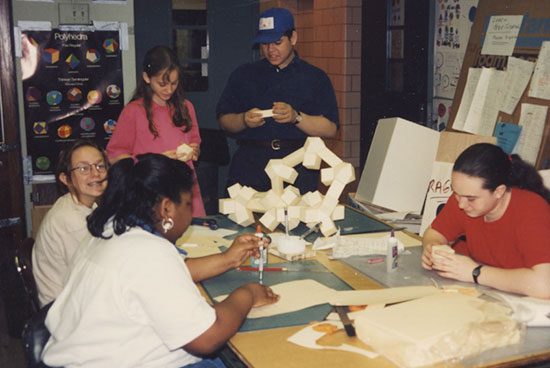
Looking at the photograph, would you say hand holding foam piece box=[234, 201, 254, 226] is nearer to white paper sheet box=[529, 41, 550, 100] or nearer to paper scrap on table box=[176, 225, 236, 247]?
paper scrap on table box=[176, 225, 236, 247]

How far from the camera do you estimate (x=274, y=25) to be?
3695 mm

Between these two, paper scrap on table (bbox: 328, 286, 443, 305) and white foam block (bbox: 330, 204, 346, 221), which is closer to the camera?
paper scrap on table (bbox: 328, 286, 443, 305)

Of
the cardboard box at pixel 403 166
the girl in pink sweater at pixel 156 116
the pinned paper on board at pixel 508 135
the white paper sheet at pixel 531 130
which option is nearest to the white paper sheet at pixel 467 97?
the pinned paper on board at pixel 508 135

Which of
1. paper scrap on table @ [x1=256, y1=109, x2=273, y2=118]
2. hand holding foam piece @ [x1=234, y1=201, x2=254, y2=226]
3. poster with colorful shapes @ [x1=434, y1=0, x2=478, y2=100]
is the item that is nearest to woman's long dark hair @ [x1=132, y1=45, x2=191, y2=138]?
paper scrap on table @ [x1=256, y1=109, x2=273, y2=118]

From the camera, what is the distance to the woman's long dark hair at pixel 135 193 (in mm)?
1948

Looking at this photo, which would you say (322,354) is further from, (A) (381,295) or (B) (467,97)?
(B) (467,97)

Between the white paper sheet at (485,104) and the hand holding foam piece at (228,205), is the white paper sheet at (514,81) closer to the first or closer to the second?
the white paper sheet at (485,104)

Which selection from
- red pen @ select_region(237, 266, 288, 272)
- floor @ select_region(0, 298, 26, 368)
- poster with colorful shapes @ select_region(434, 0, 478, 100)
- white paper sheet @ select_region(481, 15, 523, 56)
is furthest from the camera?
poster with colorful shapes @ select_region(434, 0, 478, 100)

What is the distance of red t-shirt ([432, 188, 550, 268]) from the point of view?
7.48ft

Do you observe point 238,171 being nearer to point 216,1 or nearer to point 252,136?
point 252,136

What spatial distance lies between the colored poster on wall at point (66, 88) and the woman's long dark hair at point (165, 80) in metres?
1.40

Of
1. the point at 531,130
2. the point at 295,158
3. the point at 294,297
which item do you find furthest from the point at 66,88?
the point at 294,297

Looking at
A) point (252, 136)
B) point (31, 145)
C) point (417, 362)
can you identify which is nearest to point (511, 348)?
point (417, 362)

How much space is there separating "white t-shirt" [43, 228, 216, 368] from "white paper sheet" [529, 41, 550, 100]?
8.46ft
